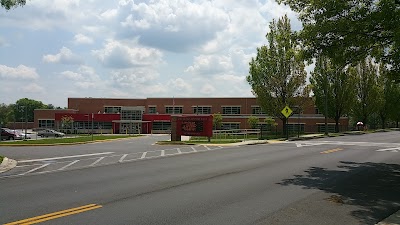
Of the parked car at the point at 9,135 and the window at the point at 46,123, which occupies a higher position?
the window at the point at 46,123

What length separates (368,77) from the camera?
213ft

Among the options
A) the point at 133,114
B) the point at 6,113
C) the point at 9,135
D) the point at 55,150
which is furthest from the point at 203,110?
the point at 6,113

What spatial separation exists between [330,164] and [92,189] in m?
10.1

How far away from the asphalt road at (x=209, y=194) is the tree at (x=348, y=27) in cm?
441

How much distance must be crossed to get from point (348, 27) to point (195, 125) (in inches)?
872

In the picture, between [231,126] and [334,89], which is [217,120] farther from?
[334,89]

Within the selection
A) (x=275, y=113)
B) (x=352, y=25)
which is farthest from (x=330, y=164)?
(x=275, y=113)

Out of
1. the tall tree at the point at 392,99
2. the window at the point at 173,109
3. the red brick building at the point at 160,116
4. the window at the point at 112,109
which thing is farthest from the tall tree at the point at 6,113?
the tall tree at the point at 392,99

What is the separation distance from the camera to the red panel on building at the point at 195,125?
111 feet

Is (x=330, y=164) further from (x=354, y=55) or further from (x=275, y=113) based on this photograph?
(x=275, y=113)

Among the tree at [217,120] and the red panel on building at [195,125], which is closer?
the red panel on building at [195,125]

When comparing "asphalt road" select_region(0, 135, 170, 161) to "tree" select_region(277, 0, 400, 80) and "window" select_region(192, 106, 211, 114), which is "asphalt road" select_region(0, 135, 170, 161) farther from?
"window" select_region(192, 106, 211, 114)

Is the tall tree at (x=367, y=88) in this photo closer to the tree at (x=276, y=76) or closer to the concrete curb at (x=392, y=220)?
the tree at (x=276, y=76)

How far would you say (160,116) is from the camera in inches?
2970
